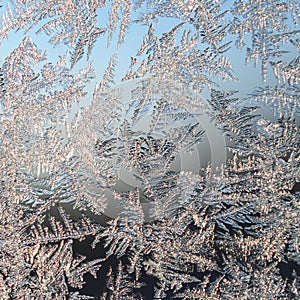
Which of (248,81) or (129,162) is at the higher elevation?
(248,81)

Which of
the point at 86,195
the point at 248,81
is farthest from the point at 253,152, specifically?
the point at 86,195

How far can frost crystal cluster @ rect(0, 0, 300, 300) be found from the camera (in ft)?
1.65

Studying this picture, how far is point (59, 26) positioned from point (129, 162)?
0.17 meters

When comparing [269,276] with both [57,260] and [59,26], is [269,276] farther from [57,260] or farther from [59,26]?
[59,26]

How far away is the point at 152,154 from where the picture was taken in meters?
0.52

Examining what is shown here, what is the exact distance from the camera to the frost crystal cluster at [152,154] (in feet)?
1.65

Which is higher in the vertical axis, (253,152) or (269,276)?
(253,152)

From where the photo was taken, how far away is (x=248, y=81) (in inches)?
19.7

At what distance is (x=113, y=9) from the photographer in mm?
531

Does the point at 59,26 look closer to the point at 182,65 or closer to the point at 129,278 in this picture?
the point at 182,65

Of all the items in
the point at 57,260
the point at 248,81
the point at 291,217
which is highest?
the point at 248,81

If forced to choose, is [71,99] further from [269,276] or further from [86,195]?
[269,276]

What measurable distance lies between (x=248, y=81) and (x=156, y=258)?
0.20 m

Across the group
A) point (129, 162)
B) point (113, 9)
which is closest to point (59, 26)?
point (113, 9)
